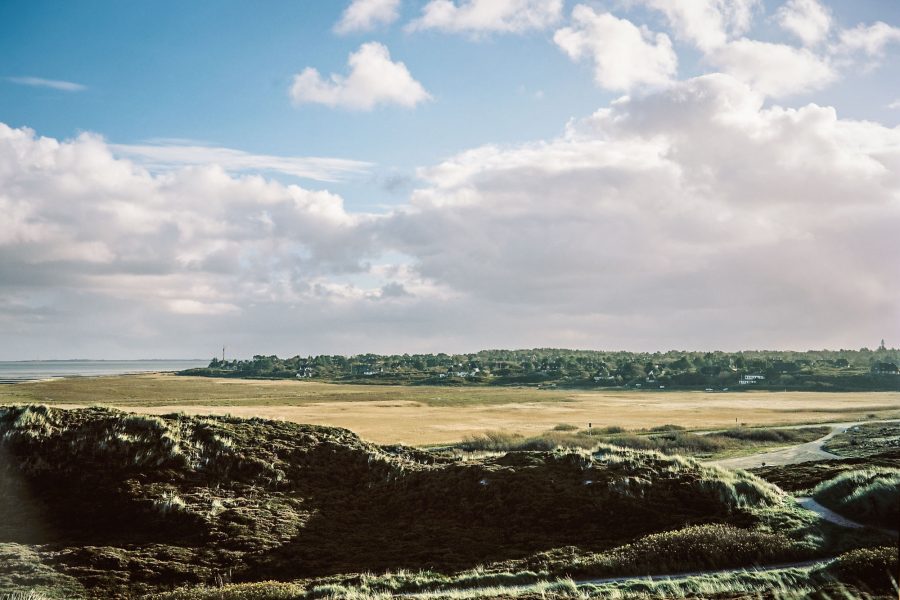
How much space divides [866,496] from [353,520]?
17721 mm

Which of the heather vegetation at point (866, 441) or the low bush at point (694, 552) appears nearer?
the low bush at point (694, 552)

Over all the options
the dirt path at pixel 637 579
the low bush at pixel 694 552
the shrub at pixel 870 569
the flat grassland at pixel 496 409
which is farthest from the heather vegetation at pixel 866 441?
the shrub at pixel 870 569

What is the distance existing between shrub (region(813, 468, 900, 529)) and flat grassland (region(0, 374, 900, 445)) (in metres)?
39.6

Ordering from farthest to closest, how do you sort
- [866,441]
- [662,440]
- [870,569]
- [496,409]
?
1. [496,409]
2. [662,440]
3. [866,441]
4. [870,569]

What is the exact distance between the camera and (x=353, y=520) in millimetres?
23734

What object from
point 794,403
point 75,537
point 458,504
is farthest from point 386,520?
point 794,403

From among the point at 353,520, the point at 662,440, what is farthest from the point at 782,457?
the point at 353,520

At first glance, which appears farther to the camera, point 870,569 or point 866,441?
point 866,441

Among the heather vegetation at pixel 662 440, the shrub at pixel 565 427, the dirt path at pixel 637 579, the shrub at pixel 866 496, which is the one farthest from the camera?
the shrub at pixel 565 427

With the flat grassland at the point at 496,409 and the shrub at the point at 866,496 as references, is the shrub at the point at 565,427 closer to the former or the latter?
the flat grassland at the point at 496,409

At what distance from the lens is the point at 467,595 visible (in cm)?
1561

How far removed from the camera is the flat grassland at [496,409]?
76.2 metres

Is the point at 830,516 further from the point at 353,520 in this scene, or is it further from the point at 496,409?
the point at 496,409

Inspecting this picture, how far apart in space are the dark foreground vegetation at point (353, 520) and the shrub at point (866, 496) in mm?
1283
